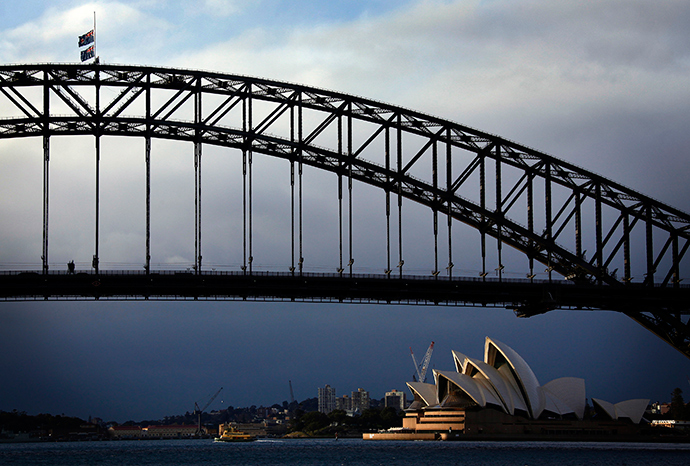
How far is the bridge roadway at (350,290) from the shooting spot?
217 ft

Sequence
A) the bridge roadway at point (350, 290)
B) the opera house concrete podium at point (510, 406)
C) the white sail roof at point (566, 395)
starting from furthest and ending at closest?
the white sail roof at point (566, 395), the opera house concrete podium at point (510, 406), the bridge roadway at point (350, 290)

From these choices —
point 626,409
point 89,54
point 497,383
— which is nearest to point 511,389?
point 497,383

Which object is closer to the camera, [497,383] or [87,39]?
[87,39]

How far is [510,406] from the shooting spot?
359 ft

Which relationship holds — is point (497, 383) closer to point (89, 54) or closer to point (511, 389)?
point (511, 389)

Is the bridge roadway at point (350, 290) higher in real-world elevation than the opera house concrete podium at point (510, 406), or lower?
higher

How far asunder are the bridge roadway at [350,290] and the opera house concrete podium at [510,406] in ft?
94.8

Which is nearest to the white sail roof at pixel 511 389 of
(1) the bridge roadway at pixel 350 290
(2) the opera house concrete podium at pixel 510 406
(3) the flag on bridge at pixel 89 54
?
(2) the opera house concrete podium at pixel 510 406

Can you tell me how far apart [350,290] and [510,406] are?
44.9m

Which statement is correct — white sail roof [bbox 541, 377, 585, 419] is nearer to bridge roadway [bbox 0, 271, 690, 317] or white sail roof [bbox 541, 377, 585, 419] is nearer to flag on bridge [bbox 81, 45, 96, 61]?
bridge roadway [bbox 0, 271, 690, 317]

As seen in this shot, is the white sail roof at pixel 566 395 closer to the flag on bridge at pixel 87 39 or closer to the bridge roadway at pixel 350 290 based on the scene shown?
the bridge roadway at pixel 350 290

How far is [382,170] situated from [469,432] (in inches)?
1795

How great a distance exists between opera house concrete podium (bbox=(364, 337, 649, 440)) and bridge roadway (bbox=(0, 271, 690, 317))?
2890cm

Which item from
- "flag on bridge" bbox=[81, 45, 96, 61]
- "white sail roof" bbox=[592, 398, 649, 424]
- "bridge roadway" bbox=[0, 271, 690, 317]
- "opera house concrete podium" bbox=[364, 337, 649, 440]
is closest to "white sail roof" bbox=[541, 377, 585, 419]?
"opera house concrete podium" bbox=[364, 337, 649, 440]
